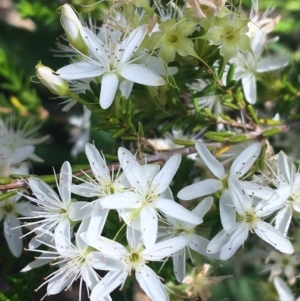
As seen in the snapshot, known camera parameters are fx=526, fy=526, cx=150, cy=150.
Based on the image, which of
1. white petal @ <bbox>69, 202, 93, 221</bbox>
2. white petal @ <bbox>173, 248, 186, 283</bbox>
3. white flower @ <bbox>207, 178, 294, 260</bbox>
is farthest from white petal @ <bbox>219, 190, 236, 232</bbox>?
white petal @ <bbox>69, 202, 93, 221</bbox>

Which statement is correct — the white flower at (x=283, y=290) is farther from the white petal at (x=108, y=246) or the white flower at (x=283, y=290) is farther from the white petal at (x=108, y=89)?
the white petal at (x=108, y=89)

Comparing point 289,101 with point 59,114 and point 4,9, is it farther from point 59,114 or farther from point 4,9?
point 4,9

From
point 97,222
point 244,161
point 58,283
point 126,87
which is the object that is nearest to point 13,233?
point 58,283

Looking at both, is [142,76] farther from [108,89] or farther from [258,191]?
[258,191]

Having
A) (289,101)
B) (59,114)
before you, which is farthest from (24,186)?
(59,114)

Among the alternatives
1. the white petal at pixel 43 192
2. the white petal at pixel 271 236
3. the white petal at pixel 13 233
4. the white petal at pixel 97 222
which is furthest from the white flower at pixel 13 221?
the white petal at pixel 271 236

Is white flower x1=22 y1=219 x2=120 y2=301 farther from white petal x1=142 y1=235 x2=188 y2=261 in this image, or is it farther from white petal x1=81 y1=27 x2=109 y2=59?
white petal x1=81 y1=27 x2=109 y2=59
